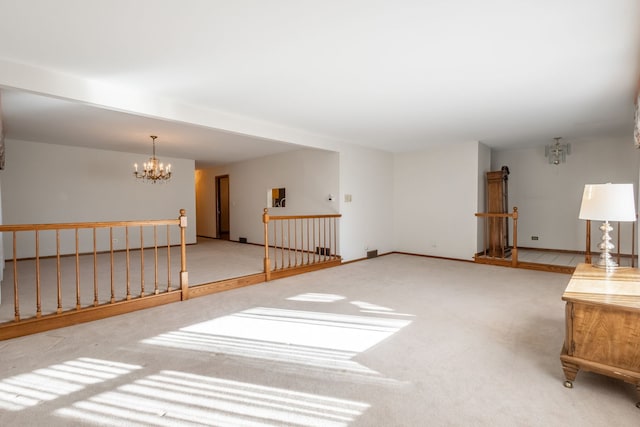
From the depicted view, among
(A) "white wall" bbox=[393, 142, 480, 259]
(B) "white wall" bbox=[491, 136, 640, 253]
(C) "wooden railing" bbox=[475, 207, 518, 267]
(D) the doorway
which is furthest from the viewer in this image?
(D) the doorway

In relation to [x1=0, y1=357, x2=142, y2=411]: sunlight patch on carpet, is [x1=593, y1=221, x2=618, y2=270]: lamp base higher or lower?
higher

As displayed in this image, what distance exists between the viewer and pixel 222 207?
1043 cm

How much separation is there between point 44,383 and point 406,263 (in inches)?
210

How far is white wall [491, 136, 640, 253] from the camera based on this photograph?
19.9 ft

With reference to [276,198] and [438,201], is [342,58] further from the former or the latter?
[276,198]

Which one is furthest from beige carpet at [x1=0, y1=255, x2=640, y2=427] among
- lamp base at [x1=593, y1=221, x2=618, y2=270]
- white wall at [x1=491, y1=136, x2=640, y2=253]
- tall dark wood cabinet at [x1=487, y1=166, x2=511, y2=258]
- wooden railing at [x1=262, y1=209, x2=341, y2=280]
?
white wall at [x1=491, y1=136, x2=640, y2=253]

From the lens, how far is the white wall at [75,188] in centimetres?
623

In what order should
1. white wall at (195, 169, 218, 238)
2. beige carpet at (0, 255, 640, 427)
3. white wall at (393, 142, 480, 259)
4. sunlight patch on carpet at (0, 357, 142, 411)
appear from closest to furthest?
beige carpet at (0, 255, 640, 427) < sunlight patch on carpet at (0, 357, 142, 411) < white wall at (393, 142, 480, 259) < white wall at (195, 169, 218, 238)

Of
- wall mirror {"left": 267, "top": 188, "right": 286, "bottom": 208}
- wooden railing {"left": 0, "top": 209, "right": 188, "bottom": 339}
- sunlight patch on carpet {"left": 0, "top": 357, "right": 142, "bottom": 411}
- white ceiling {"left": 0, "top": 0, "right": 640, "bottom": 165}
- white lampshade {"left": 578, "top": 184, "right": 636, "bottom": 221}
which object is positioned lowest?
sunlight patch on carpet {"left": 0, "top": 357, "right": 142, "bottom": 411}

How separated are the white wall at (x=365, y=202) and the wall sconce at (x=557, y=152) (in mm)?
3214

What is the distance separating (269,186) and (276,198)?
1.38ft

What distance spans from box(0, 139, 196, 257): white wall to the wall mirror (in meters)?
2.52

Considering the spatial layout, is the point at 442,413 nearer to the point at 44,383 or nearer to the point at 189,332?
the point at 189,332

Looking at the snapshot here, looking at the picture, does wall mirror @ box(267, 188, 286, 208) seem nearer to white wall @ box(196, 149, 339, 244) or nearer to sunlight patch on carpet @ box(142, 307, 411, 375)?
white wall @ box(196, 149, 339, 244)
